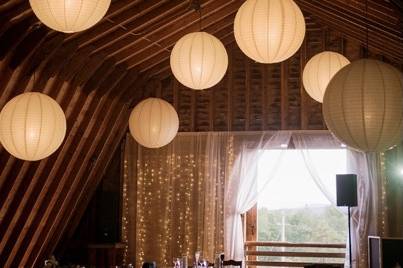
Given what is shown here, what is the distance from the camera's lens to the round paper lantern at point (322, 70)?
19.4 ft

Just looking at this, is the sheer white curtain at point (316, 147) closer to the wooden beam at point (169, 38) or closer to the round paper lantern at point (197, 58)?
the wooden beam at point (169, 38)

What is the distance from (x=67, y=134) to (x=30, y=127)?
2.82 meters

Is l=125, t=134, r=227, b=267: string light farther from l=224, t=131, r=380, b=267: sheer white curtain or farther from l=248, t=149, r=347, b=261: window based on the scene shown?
l=248, t=149, r=347, b=261: window

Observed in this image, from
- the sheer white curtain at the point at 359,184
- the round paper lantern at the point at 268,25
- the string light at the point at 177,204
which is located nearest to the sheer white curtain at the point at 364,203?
the sheer white curtain at the point at 359,184

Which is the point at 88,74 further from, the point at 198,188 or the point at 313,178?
the point at 313,178

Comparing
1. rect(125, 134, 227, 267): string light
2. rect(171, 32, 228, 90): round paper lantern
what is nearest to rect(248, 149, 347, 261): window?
rect(125, 134, 227, 267): string light

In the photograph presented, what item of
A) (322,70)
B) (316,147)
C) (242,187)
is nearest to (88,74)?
(322,70)

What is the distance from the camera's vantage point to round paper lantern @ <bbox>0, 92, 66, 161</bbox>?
4.88m

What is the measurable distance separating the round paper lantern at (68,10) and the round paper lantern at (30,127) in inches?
54.4

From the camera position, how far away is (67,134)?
7672 mm

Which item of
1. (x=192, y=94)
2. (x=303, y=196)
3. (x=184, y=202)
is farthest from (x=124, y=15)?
(x=303, y=196)

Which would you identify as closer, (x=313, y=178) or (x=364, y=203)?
(x=364, y=203)

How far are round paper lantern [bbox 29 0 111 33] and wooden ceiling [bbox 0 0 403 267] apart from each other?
192cm

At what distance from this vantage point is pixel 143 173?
9.38m
